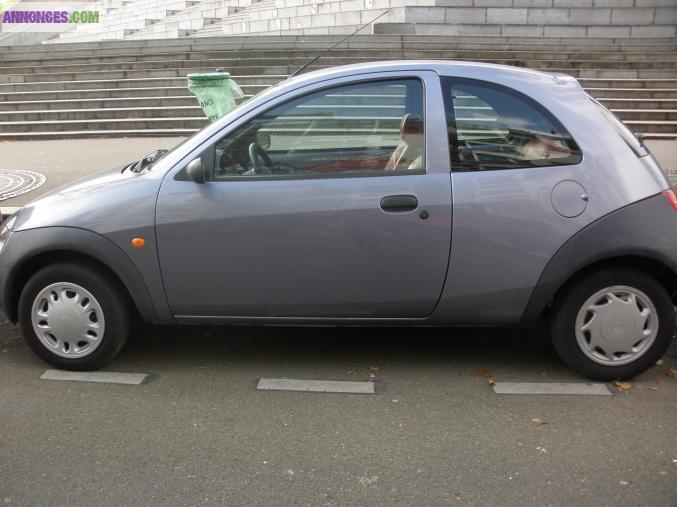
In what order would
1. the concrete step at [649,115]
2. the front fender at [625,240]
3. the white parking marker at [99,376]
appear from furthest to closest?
the concrete step at [649,115]
the white parking marker at [99,376]
the front fender at [625,240]

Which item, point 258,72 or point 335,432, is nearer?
point 335,432

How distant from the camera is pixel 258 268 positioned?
3.91m

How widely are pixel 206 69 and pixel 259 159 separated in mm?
12534

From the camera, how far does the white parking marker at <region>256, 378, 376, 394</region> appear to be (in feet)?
12.9

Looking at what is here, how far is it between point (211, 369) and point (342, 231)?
4.01 ft

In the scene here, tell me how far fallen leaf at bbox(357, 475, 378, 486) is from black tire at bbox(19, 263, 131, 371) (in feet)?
5.77

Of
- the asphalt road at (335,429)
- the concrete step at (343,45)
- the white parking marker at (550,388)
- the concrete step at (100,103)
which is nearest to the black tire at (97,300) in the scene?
the asphalt road at (335,429)

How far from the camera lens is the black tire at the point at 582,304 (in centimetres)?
383

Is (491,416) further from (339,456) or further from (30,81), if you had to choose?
(30,81)

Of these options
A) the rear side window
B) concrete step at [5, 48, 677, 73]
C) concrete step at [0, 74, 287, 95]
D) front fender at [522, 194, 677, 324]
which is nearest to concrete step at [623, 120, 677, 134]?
concrete step at [5, 48, 677, 73]

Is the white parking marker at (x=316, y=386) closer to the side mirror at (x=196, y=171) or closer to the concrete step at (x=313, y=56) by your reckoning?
the side mirror at (x=196, y=171)

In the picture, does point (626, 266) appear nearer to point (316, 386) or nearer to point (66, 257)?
point (316, 386)

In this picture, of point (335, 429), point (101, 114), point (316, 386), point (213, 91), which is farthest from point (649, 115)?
point (335, 429)

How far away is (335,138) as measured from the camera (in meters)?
4.03
